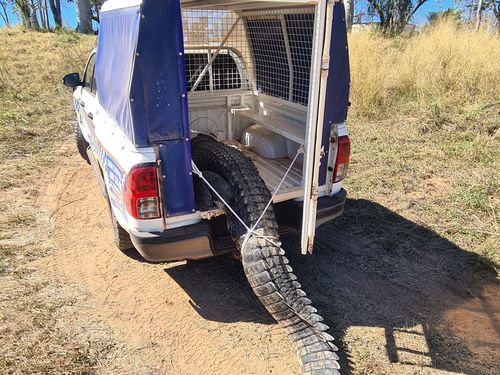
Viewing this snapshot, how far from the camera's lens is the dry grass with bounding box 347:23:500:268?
15.3 feet

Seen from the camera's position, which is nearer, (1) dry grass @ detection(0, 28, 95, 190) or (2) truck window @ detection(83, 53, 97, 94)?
(2) truck window @ detection(83, 53, 97, 94)

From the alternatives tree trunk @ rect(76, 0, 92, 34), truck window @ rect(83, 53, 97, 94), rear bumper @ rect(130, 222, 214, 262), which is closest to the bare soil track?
rear bumper @ rect(130, 222, 214, 262)

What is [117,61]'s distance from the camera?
118 inches

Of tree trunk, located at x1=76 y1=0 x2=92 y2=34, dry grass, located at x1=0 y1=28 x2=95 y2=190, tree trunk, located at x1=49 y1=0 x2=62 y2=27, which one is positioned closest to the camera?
dry grass, located at x1=0 y1=28 x2=95 y2=190

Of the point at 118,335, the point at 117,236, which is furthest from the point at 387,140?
the point at 118,335

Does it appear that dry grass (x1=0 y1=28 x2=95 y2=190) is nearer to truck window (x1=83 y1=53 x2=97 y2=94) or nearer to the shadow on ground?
truck window (x1=83 y1=53 x2=97 y2=94)

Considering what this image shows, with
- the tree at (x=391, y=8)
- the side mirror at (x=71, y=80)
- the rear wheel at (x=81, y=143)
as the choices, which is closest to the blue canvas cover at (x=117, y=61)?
the side mirror at (x=71, y=80)

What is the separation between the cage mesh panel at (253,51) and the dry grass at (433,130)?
1.81 meters

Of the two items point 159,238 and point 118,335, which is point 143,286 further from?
point 159,238

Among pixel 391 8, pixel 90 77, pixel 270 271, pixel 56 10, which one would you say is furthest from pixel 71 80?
pixel 56 10

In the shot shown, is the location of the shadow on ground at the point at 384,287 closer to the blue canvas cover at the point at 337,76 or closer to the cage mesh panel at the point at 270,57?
the blue canvas cover at the point at 337,76

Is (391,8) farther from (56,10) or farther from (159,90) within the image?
(159,90)

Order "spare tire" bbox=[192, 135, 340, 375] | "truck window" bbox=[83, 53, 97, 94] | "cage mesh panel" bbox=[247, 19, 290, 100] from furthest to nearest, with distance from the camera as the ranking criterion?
"truck window" bbox=[83, 53, 97, 94]
"cage mesh panel" bbox=[247, 19, 290, 100]
"spare tire" bbox=[192, 135, 340, 375]

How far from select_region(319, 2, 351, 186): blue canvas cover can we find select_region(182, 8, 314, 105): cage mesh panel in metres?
0.56
